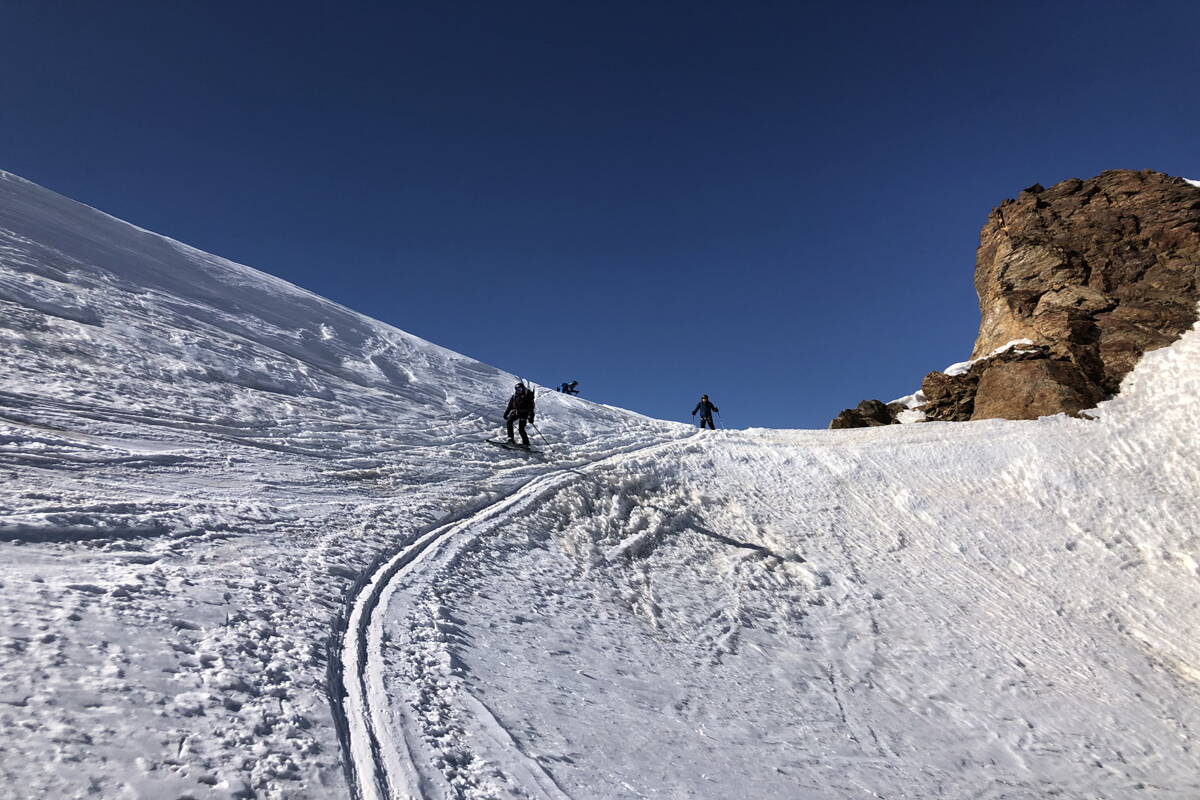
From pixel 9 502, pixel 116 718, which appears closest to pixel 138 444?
pixel 9 502

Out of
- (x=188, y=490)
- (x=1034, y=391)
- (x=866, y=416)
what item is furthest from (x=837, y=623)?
(x=866, y=416)

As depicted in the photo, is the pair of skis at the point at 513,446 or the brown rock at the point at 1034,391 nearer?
the pair of skis at the point at 513,446

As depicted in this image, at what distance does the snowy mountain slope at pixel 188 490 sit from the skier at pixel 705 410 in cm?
404

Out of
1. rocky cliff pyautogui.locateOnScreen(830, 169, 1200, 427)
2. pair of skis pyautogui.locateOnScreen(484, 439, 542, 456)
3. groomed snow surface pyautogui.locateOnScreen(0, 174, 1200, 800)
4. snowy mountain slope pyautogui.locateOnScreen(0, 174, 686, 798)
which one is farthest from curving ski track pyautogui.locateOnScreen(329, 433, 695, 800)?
rocky cliff pyautogui.locateOnScreen(830, 169, 1200, 427)

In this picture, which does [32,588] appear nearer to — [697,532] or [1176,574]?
[697,532]

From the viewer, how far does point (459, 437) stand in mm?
15492

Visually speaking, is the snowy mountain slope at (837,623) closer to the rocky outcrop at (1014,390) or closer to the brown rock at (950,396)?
the rocky outcrop at (1014,390)

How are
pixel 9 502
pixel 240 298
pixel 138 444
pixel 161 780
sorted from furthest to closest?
1. pixel 240 298
2. pixel 138 444
3. pixel 9 502
4. pixel 161 780

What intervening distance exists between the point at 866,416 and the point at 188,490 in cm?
2393

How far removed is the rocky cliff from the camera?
2125 cm

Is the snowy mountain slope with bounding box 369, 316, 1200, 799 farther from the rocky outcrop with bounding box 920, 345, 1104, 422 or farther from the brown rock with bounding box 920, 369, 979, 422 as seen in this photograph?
the brown rock with bounding box 920, 369, 979, 422

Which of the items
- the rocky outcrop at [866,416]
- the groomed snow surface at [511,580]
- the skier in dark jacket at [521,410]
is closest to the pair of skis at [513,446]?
the skier in dark jacket at [521,410]

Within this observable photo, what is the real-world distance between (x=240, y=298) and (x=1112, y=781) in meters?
22.0

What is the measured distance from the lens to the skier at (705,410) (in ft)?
80.1
